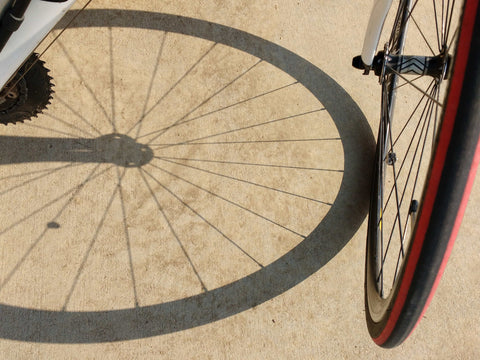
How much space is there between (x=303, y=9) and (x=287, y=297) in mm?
2288

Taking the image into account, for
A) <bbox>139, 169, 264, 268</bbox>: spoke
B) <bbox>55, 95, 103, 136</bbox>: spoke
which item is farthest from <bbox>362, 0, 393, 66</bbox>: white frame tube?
<bbox>55, 95, 103, 136</bbox>: spoke

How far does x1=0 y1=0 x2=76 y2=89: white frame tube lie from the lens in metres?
1.69

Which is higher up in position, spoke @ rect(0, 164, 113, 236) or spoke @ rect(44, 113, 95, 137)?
spoke @ rect(44, 113, 95, 137)

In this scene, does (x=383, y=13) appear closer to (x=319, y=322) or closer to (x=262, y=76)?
(x=262, y=76)

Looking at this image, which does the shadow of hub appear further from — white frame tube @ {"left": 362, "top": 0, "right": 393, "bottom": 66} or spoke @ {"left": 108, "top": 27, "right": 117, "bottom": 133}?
white frame tube @ {"left": 362, "top": 0, "right": 393, "bottom": 66}

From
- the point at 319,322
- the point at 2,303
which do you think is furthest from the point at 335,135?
the point at 2,303

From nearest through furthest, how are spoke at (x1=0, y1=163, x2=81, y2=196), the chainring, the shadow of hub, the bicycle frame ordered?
the bicycle frame < the chainring < spoke at (x1=0, y1=163, x2=81, y2=196) < the shadow of hub

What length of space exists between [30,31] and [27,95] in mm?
908

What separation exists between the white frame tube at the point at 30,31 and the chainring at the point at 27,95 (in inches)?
24.8

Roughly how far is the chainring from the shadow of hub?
17.3 inches

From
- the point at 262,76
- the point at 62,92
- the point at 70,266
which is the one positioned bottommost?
the point at 70,266

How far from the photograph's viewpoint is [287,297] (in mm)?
2791

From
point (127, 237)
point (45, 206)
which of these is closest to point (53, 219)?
point (45, 206)

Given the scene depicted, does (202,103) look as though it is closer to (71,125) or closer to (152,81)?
(152,81)
